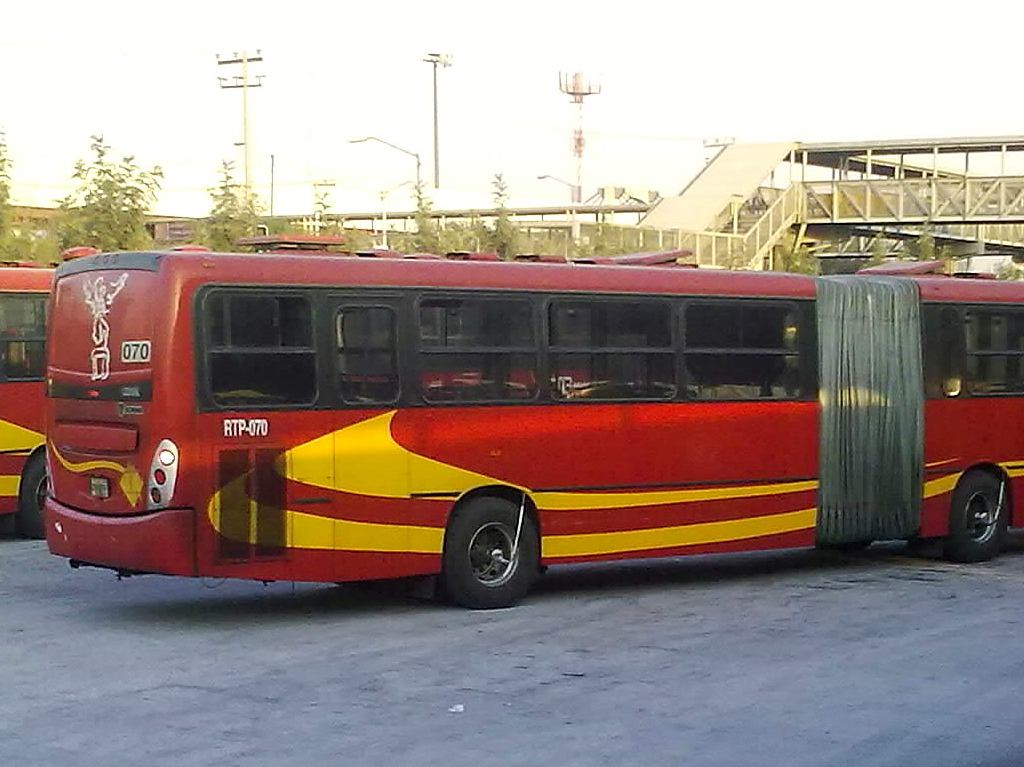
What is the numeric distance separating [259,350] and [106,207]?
15.7 metres

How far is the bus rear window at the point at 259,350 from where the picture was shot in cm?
1202

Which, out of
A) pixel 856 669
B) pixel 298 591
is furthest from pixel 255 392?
pixel 856 669

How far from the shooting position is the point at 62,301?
Answer: 42.2 ft

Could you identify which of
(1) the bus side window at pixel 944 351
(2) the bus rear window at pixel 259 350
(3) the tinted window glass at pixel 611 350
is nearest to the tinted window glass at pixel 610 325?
(3) the tinted window glass at pixel 611 350

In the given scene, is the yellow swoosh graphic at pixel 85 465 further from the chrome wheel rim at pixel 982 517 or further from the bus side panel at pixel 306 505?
the chrome wheel rim at pixel 982 517

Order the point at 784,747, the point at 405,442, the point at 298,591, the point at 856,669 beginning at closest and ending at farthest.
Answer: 1. the point at 784,747
2. the point at 856,669
3. the point at 405,442
4. the point at 298,591

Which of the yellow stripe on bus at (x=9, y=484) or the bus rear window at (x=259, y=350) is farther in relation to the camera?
the yellow stripe on bus at (x=9, y=484)

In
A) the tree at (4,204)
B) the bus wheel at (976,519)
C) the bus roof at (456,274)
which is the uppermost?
the tree at (4,204)

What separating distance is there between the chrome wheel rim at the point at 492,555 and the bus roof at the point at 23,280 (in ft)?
21.0

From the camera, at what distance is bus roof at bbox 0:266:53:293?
17.3 m

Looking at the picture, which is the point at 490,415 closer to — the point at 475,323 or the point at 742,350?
the point at 475,323

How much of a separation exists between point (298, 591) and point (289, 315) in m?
2.97

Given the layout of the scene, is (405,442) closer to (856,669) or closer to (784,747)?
(856,669)

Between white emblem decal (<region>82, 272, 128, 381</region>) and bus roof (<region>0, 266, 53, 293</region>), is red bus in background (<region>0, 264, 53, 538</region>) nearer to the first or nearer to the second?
bus roof (<region>0, 266, 53, 293</region>)
